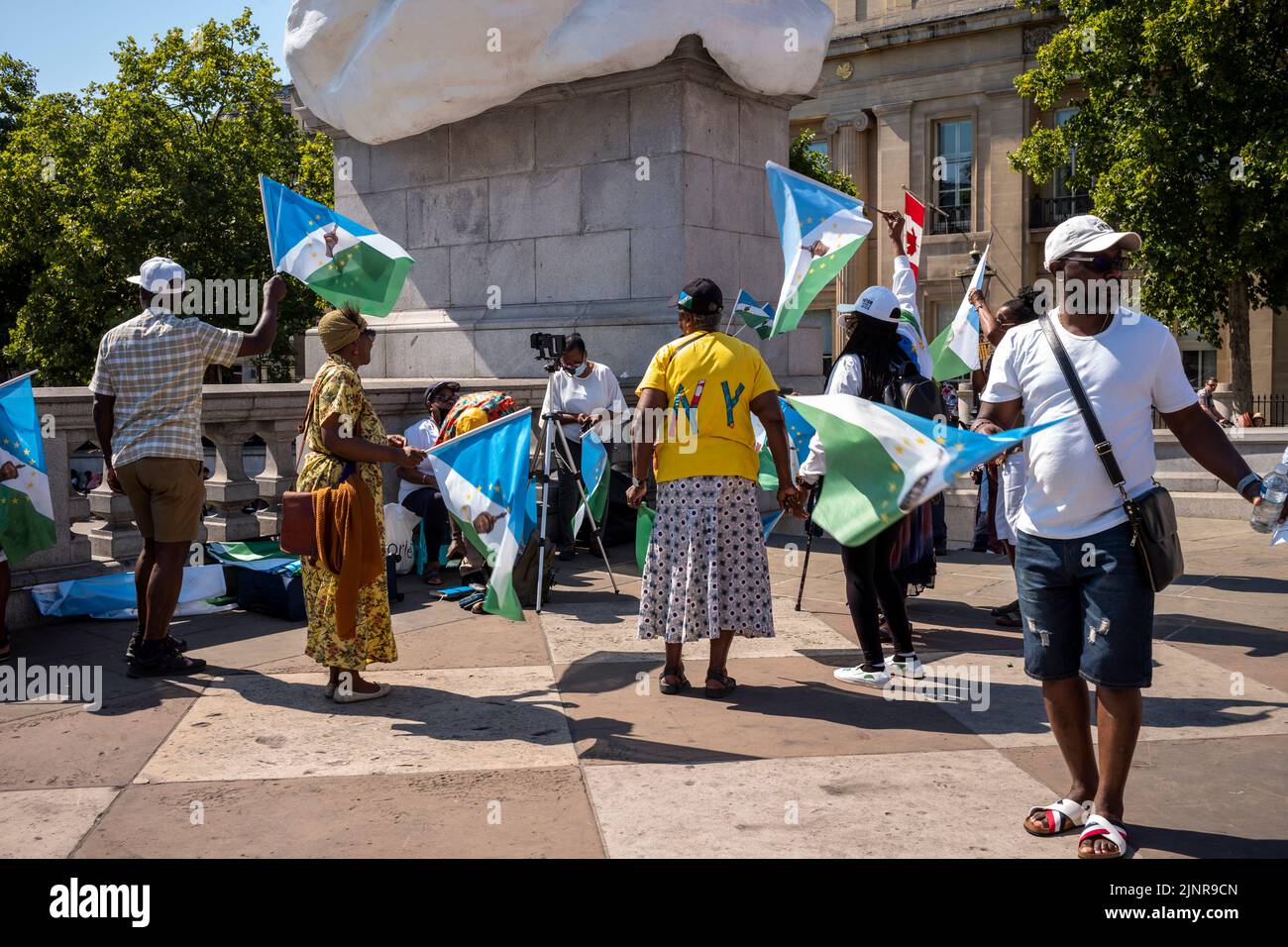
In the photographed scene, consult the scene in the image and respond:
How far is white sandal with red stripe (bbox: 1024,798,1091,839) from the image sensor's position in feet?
13.5

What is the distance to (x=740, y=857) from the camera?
3.94 m

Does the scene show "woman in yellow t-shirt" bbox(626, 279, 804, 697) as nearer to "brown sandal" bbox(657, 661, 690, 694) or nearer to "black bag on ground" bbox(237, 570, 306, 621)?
"brown sandal" bbox(657, 661, 690, 694)

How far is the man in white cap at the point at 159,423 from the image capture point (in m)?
6.31

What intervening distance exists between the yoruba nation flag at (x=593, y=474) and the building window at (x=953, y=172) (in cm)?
2944

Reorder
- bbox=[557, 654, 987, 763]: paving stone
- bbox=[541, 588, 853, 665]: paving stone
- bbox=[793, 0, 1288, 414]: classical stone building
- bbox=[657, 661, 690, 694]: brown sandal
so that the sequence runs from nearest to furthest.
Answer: bbox=[557, 654, 987, 763]: paving stone → bbox=[657, 661, 690, 694]: brown sandal → bbox=[541, 588, 853, 665]: paving stone → bbox=[793, 0, 1288, 414]: classical stone building

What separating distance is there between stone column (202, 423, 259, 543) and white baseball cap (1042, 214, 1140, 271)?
21.3ft

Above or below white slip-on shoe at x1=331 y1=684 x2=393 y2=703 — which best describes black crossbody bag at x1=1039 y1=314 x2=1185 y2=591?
above

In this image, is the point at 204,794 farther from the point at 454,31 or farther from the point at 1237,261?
the point at 1237,261

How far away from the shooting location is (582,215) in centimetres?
1136

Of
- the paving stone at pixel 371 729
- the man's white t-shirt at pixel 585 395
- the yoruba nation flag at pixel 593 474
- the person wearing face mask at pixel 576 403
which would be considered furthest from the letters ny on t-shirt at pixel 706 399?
the man's white t-shirt at pixel 585 395


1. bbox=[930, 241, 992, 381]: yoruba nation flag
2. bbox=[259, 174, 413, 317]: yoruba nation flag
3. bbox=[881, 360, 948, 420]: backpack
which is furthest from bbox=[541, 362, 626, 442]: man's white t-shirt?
bbox=[881, 360, 948, 420]: backpack

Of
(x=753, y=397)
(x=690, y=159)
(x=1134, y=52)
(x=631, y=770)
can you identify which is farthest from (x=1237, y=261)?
(x=631, y=770)

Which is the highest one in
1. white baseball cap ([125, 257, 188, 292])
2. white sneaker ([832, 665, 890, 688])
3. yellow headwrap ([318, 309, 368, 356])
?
white baseball cap ([125, 257, 188, 292])

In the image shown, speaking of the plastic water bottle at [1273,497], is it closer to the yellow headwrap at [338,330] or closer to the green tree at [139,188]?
the yellow headwrap at [338,330]
